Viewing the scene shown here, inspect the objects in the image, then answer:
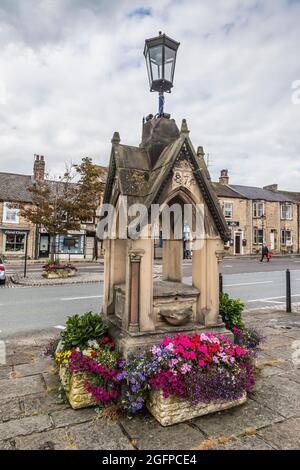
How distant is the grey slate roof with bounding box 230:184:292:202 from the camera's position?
133ft

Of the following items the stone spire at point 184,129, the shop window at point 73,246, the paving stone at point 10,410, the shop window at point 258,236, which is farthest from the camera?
the shop window at point 258,236

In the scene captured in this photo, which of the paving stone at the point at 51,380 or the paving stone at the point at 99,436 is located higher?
the paving stone at the point at 99,436

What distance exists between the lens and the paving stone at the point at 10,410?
10.4 feet

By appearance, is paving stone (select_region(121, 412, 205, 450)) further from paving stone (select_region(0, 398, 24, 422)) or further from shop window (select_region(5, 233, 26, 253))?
shop window (select_region(5, 233, 26, 253))

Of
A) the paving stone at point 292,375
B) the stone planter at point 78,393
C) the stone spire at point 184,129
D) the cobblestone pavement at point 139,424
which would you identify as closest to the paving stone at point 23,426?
the cobblestone pavement at point 139,424

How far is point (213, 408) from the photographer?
10.6 feet

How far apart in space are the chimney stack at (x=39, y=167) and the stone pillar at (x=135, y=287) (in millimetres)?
29732

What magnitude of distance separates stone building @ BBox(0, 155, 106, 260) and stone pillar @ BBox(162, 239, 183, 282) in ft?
80.6

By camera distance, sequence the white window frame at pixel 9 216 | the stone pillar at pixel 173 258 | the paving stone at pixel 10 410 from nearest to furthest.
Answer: the paving stone at pixel 10 410 < the stone pillar at pixel 173 258 < the white window frame at pixel 9 216

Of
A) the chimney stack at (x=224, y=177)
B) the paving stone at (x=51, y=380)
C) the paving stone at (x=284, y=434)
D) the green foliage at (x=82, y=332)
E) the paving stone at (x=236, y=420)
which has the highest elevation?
the chimney stack at (x=224, y=177)

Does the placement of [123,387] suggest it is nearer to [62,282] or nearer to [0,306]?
[0,306]

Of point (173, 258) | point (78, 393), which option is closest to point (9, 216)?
point (173, 258)

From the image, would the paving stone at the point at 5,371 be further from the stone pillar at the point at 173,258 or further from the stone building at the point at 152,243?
the stone pillar at the point at 173,258
